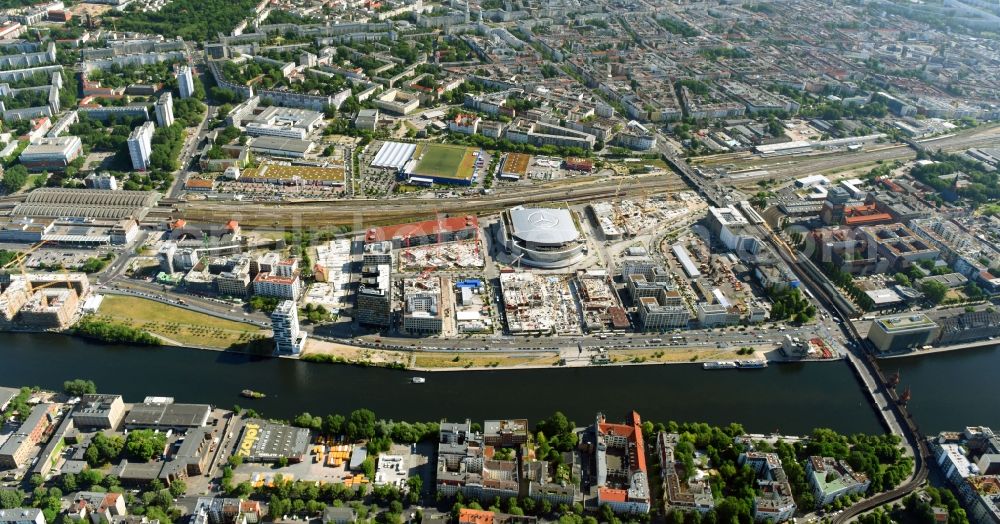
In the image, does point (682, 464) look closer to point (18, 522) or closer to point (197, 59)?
point (18, 522)

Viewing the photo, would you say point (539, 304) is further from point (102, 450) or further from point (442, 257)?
point (102, 450)

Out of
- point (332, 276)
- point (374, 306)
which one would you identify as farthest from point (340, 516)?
point (332, 276)

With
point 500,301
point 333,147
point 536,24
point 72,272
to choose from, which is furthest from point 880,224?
point 536,24

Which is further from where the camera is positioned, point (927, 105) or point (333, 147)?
point (927, 105)

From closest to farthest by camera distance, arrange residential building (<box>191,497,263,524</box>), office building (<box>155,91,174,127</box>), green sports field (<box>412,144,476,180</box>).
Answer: residential building (<box>191,497,263,524</box>) < green sports field (<box>412,144,476,180</box>) < office building (<box>155,91,174,127</box>)

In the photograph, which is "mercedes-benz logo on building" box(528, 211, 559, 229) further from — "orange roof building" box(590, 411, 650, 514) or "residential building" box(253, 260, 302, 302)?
"orange roof building" box(590, 411, 650, 514)

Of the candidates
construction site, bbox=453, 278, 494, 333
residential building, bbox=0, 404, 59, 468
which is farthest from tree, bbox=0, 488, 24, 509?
construction site, bbox=453, 278, 494, 333
